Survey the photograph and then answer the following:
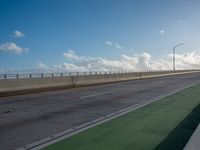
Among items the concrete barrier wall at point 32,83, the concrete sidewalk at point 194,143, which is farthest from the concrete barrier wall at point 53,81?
the concrete sidewalk at point 194,143

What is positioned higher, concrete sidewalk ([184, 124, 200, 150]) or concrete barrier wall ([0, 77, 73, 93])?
concrete barrier wall ([0, 77, 73, 93])

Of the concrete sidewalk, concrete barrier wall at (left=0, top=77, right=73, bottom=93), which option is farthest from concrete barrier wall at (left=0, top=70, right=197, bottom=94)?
the concrete sidewalk

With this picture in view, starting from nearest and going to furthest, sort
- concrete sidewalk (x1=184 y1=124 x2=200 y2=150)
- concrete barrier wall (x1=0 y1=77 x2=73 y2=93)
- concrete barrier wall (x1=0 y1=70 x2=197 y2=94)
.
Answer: concrete sidewalk (x1=184 y1=124 x2=200 y2=150) → concrete barrier wall (x1=0 y1=77 x2=73 y2=93) → concrete barrier wall (x1=0 y1=70 x2=197 y2=94)

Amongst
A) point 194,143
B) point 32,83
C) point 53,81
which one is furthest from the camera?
point 53,81

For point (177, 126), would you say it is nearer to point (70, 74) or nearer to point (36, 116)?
Answer: point (36, 116)

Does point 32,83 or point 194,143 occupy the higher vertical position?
point 32,83

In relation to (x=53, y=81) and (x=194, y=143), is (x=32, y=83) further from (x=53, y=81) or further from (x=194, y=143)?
(x=194, y=143)

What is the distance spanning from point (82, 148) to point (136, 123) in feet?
11.5

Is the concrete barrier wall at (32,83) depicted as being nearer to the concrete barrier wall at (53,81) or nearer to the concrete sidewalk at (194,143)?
the concrete barrier wall at (53,81)

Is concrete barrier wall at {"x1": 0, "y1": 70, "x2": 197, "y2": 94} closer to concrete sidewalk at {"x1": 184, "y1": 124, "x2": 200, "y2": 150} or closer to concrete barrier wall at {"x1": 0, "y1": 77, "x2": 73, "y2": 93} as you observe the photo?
concrete barrier wall at {"x1": 0, "y1": 77, "x2": 73, "y2": 93}

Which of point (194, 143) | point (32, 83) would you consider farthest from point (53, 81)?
point (194, 143)

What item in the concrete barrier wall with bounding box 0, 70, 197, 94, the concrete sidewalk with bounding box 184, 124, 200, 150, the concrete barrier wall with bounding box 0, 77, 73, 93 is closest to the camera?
the concrete sidewalk with bounding box 184, 124, 200, 150

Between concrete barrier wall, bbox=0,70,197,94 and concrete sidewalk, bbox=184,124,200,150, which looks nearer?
concrete sidewalk, bbox=184,124,200,150

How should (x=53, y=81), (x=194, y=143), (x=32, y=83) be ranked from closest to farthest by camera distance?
(x=194, y=143), (x=32, y=83), (x=53, y=81)
